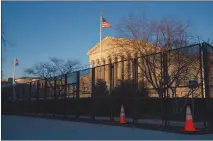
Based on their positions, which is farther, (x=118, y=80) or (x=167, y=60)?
(x=118, y=80)

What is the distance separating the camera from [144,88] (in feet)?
44.6

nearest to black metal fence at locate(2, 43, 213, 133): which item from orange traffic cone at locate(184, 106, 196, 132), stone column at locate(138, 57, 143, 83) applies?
stone column at locate(138, 57, 143, 83)

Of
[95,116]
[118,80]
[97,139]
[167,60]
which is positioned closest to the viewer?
[97,139]

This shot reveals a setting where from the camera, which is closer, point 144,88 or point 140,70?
point 144,88

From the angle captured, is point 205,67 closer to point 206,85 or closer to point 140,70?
point 206,85

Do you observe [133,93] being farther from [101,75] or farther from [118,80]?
[101,75]

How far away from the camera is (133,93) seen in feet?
45.0

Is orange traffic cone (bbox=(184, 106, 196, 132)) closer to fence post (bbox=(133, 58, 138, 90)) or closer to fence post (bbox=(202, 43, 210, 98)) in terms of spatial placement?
fence post (bbox=(202, 43, 210, 98))

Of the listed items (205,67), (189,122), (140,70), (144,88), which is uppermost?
(140,70)

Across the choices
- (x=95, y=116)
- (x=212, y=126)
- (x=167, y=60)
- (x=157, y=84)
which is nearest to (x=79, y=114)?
(x=95, y=116)

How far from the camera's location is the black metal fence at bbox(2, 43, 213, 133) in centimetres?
1144

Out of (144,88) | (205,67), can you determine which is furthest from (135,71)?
(205,67)

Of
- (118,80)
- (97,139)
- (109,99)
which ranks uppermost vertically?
(118,80)

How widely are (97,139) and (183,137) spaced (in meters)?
2.41
